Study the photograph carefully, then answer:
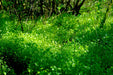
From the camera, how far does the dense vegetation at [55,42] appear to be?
3457mm

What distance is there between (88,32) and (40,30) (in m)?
2.41

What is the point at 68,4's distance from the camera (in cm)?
904

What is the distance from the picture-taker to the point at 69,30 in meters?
6.64

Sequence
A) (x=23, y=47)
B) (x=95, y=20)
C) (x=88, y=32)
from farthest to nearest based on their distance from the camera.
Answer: (x=95, y=20)
(x=88, y=32)
(x=23, y=47)

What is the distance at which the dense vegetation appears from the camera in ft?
11.3

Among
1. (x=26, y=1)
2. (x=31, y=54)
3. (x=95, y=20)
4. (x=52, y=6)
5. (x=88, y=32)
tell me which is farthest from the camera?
(x=52, y=6)

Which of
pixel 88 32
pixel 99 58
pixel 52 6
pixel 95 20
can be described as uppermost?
pixel 52 6

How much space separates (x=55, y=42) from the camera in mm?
5090

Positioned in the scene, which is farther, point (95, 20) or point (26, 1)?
point (26, 1)

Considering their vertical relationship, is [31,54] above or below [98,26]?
below

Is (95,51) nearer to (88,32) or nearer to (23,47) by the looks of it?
(88,32)

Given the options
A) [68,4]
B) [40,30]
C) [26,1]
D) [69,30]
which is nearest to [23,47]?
[40,30]

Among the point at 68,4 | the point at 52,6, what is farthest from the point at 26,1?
the point at 68,4

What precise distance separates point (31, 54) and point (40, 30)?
8.92ft
